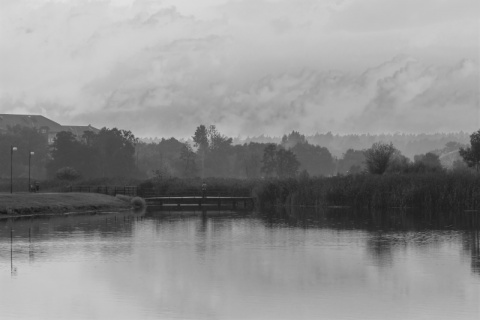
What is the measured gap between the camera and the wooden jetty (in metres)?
94.3

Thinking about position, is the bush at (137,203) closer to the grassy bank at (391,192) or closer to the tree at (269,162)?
the grassy bank at (391,192)

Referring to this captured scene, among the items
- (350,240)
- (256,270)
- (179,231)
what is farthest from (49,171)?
(256,270)

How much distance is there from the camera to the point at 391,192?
79.1m

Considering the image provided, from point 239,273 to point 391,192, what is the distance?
5084cm

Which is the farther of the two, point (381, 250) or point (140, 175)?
point (140, 175)

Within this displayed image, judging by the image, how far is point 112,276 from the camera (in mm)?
29609

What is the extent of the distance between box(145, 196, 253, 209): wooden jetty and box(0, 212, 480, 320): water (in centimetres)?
4075

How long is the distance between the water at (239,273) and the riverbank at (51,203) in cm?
1132

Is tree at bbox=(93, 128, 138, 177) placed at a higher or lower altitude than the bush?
higher

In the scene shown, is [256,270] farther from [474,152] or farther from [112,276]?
[474,152]

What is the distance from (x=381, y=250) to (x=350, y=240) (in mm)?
5917

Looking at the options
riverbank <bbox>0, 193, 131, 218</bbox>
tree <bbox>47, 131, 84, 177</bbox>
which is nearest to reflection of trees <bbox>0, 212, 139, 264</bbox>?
riverbank <bbox>0, 193, 131, 218</bbox>

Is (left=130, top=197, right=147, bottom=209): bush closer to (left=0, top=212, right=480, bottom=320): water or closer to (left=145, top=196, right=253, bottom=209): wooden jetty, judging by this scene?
(left=145, top=196, right=253, bottom=209): wooden jetty

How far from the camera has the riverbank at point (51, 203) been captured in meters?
63.9
